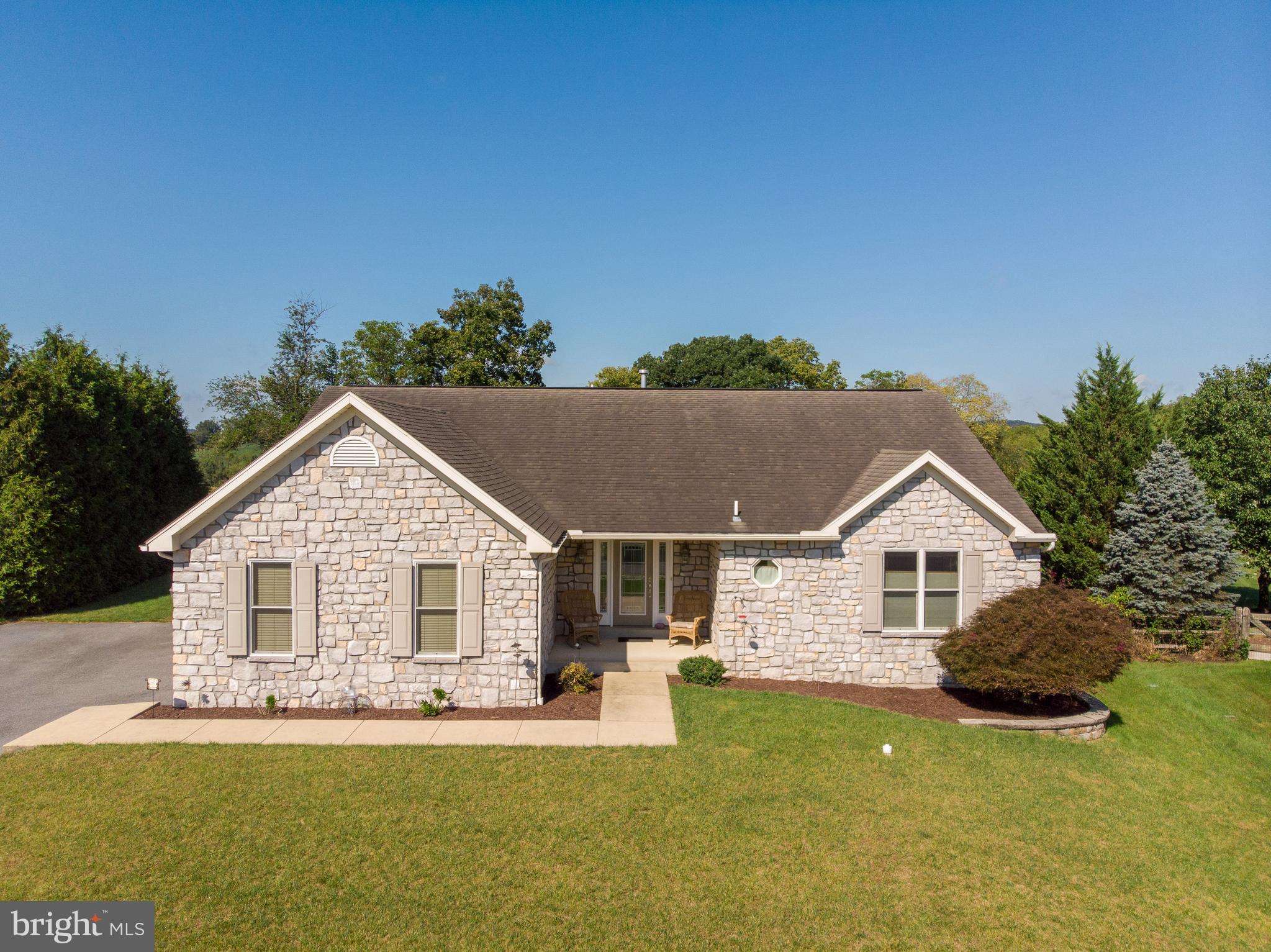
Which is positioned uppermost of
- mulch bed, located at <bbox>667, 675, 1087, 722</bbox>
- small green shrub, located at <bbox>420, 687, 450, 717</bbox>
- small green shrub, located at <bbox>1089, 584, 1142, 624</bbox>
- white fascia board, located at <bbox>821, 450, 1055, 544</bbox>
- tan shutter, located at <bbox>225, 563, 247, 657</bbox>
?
white fascia board, located at <bbox>821, 450, 1055, 544</bbox>

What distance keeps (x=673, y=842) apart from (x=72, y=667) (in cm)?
1429

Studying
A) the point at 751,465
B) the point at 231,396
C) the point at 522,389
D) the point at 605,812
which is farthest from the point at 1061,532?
the point at 231,396

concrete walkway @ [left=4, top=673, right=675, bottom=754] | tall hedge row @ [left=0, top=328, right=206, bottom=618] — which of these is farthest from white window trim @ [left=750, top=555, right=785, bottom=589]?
tall hedge row @ [left=0, top=328, right=206, bottom=618]

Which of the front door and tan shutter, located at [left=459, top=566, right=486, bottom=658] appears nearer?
tan shutter, located at [left=459, top=566, right=486, bottom=658]

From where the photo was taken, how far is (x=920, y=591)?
13.7m

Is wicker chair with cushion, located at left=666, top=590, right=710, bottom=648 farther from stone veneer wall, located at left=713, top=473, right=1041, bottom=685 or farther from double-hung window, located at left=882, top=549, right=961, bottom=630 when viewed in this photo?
double-hung window, located at left=882, top=549, right=961, bottom=630

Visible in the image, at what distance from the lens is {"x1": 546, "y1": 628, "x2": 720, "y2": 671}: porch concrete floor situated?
14.3 meters

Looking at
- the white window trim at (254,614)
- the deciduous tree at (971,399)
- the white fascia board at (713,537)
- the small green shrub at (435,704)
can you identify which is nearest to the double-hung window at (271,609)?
the white window trim at (254,614)

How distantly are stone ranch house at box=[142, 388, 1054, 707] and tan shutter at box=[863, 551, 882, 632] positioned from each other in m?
0.04

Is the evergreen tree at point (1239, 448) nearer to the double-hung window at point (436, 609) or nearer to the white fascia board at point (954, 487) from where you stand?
the white fascia board at point (954, 487)

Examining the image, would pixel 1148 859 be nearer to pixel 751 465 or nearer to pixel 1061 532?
pixel 751 465

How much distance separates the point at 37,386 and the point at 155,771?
16655 millimetres

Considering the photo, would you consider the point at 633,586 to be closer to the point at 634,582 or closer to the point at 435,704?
the point at 634,582

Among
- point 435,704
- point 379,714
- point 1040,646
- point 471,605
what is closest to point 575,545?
point 471,605
